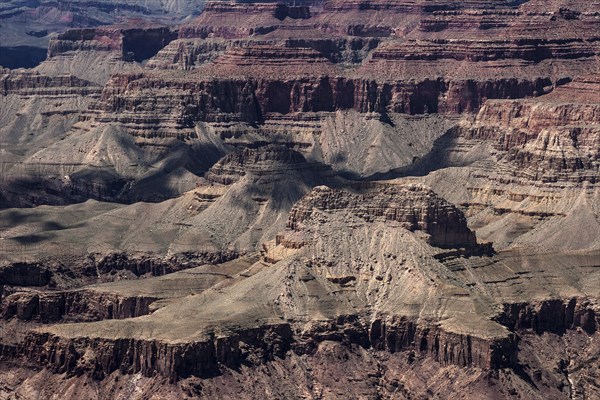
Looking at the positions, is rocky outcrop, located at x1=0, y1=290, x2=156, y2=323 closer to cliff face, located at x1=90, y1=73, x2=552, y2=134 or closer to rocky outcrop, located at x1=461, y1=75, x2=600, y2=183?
rocky outcrop, located at x1=461, y1=75, x2=600, y2=183

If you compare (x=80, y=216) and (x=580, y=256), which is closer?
(x=580, y=256)

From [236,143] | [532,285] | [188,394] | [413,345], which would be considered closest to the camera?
[188,394]

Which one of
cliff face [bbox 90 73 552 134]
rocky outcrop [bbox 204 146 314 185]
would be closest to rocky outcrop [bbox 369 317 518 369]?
rocky outcrop [bbox 204 146 314 185]

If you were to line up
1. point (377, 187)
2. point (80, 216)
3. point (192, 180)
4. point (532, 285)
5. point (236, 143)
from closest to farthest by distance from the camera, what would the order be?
point (532, 285) < point (377, 187) < point (80, 216) < point (192, 180) < point (236, 143)

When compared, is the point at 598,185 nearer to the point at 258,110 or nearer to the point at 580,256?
the point at 580,256

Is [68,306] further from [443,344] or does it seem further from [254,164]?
[254,164]

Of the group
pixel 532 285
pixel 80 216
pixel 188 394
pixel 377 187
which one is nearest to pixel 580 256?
pixel 532 285

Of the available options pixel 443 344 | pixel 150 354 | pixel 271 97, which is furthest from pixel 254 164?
pixel 150 354
